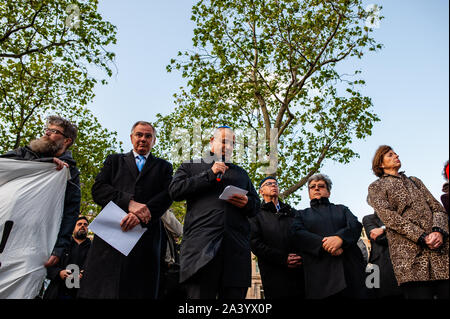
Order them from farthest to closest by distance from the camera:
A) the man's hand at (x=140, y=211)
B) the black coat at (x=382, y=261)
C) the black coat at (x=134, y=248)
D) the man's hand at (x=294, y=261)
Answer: the black coat at (x=382, y=261), the man's hand at (x=294, y=261), the man's hand at (x=140, y=211), the black coat at (x=134, y=248)

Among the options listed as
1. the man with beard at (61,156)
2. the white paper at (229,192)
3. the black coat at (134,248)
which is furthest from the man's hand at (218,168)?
the man with beard at (61,156)

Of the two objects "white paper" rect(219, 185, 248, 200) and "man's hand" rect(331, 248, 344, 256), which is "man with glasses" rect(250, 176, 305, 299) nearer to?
"man's hand" rect(331, 248, 344, 256)

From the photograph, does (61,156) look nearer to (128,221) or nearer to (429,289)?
(128,221)

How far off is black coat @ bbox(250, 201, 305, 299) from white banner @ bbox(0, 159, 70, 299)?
2.48 metres

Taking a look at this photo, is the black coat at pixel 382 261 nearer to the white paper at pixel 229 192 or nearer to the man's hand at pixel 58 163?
the white paper at pixel 229 192

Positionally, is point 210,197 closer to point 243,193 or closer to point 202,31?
point 243,193

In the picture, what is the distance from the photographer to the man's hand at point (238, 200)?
3.69 m

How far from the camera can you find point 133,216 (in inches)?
143

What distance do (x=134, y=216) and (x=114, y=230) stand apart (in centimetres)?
23

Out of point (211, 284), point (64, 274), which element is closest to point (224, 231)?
point (211, 284)

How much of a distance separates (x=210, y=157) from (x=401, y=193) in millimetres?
1982

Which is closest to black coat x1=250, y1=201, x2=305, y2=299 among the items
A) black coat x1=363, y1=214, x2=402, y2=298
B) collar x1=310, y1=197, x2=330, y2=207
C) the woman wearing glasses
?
the woman wearing glasses

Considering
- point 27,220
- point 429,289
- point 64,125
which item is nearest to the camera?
point 27,220
